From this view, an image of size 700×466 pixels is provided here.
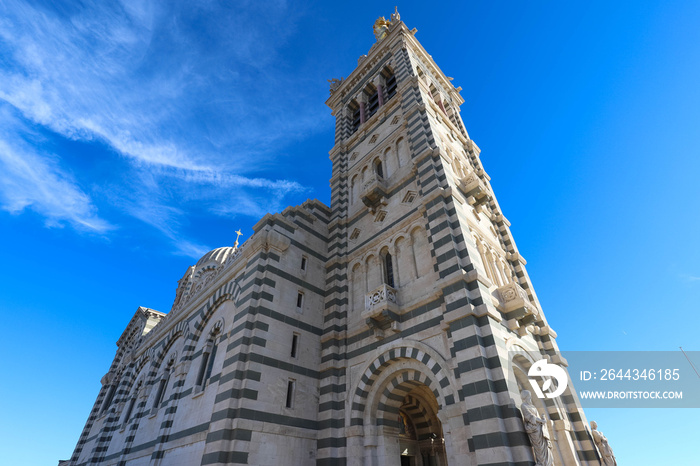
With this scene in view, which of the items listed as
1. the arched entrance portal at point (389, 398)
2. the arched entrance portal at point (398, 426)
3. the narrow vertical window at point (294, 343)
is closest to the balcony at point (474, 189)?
the arched entrance portal at point (389, 398)

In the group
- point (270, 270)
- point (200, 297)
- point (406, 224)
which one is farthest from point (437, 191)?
point (200, 297)

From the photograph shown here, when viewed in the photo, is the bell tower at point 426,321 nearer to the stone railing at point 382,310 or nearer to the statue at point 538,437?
the stone railing at point 382,310

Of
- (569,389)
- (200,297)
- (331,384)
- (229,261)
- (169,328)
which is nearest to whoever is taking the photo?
(569,389)

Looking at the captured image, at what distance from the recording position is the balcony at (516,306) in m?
13.0

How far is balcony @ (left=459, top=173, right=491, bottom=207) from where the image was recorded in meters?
17.0

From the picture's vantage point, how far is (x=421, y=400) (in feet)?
57.4

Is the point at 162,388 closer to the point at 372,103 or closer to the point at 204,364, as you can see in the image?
the point at 204,364

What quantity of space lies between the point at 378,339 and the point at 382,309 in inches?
61.3

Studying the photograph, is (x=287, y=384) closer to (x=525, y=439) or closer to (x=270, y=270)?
(x=270, y=270)

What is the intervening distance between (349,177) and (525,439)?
58.0 feet

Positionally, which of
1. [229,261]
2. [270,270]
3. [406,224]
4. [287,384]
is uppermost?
[229,261]

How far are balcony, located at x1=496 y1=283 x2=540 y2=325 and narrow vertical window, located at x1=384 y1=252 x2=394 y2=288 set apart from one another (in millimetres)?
4783

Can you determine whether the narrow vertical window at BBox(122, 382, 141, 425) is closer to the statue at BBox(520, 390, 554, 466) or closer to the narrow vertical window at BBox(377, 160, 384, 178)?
the narrow vertical window at BBox(377, 160, 384, 178)

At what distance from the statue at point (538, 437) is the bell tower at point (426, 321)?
16 centimetres
